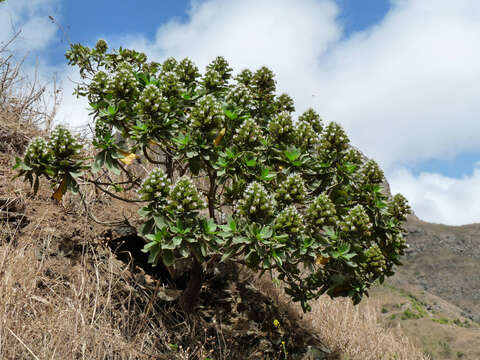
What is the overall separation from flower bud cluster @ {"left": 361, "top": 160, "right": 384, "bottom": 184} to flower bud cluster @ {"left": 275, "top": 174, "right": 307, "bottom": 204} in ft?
3.85

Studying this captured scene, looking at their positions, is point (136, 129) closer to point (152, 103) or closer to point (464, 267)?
point (152, 103)

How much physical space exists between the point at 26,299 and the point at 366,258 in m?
3.67

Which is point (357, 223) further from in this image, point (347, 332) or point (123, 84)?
point (347, 332)

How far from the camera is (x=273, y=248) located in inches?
140

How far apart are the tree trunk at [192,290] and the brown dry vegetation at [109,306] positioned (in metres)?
0.14

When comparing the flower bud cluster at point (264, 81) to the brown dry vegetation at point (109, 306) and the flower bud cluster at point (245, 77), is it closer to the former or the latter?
the flower bud cluster at point (245, 77)

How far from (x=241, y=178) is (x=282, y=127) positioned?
0.77m

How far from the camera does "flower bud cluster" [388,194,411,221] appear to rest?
15.6 feet

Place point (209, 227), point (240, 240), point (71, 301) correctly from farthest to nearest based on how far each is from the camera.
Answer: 1. point (71, 301)
2. point (209, 227)
3. point (240, 240)

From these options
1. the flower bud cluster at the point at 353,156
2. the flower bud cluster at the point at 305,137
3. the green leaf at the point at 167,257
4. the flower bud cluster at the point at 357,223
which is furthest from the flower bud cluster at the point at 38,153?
the flower bud cluster at the point at 353,156

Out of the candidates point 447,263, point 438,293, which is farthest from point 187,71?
point 447,263

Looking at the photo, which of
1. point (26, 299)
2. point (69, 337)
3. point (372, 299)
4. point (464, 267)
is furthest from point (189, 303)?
point (464, 267)

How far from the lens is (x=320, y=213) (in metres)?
3.90

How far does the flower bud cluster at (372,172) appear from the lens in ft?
15.4
